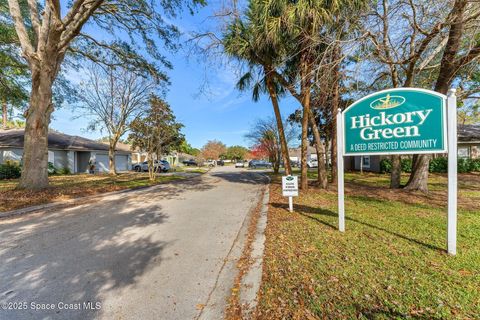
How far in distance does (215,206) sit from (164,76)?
28.4 ft

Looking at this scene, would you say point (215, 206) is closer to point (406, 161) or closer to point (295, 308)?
point (295, 308)

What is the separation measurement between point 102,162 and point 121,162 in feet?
12.4

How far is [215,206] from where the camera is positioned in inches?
312

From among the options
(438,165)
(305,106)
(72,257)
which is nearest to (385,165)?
(438,165)

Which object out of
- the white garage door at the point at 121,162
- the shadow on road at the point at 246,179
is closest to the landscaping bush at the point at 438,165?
the shadow on road at the point at 246,179

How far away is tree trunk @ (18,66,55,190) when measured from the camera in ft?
30.0

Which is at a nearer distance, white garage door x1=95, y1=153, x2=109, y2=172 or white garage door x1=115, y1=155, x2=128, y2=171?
white garage door x1=95, y1=153, x2=109, y2=172

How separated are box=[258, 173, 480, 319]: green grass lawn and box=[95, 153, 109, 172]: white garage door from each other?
27.4 m

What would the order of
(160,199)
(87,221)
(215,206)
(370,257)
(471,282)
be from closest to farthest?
1. (471,282)
2. (370,257)
3. (87,221)
4. (215,206)
5. (160,199)

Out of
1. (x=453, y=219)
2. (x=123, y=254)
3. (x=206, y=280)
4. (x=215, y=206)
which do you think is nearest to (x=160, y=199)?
(x=215, y=206)

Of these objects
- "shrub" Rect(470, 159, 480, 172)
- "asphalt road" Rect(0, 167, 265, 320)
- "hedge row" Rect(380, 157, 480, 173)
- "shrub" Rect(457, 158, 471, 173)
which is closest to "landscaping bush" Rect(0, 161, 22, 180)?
"asphalt road" Rect(0, 167, 265, 320)

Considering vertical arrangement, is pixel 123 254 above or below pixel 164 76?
below

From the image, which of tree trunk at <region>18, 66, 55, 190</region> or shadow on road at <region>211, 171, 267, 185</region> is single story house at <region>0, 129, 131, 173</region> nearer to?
tree trunk at <region>18, 66, 55, 190</region>

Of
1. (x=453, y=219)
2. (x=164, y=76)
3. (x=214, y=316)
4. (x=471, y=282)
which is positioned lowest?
(x=214, y=316)
